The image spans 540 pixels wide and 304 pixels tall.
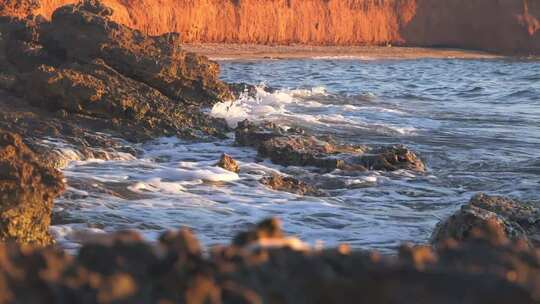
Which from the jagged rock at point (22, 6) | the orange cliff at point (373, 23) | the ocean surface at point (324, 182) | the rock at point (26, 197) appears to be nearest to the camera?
the rock at point (26, 197)

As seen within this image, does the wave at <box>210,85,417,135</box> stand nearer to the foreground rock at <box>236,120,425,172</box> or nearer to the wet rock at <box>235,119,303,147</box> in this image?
the wet rock at <box>235,119,303,147</box>

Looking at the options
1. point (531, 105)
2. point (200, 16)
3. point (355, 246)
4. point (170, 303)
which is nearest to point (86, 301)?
point (170, 303)

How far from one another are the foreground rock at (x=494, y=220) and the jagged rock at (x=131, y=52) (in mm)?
5799

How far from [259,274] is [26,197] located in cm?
345

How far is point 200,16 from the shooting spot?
135 ft

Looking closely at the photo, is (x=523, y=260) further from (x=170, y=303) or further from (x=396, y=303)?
(x=170, y=303)

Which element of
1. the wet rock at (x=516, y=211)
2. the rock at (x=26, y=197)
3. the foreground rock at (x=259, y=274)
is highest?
the foreground rock at (x=259, y=274)

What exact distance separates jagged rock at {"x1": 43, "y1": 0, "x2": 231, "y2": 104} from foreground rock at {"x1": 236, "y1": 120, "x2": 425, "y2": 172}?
2.02m

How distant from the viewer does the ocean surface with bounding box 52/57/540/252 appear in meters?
5.83

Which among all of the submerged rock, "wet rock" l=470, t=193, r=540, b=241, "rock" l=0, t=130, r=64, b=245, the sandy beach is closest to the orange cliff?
the sandy beach

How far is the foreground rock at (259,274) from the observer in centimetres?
129

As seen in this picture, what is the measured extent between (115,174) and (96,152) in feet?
3.12

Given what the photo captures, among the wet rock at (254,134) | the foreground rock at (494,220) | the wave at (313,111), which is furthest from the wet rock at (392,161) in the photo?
the wave at (313,111)

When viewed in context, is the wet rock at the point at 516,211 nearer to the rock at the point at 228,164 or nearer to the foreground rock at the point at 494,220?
the foreground rock at the point at 494,220
